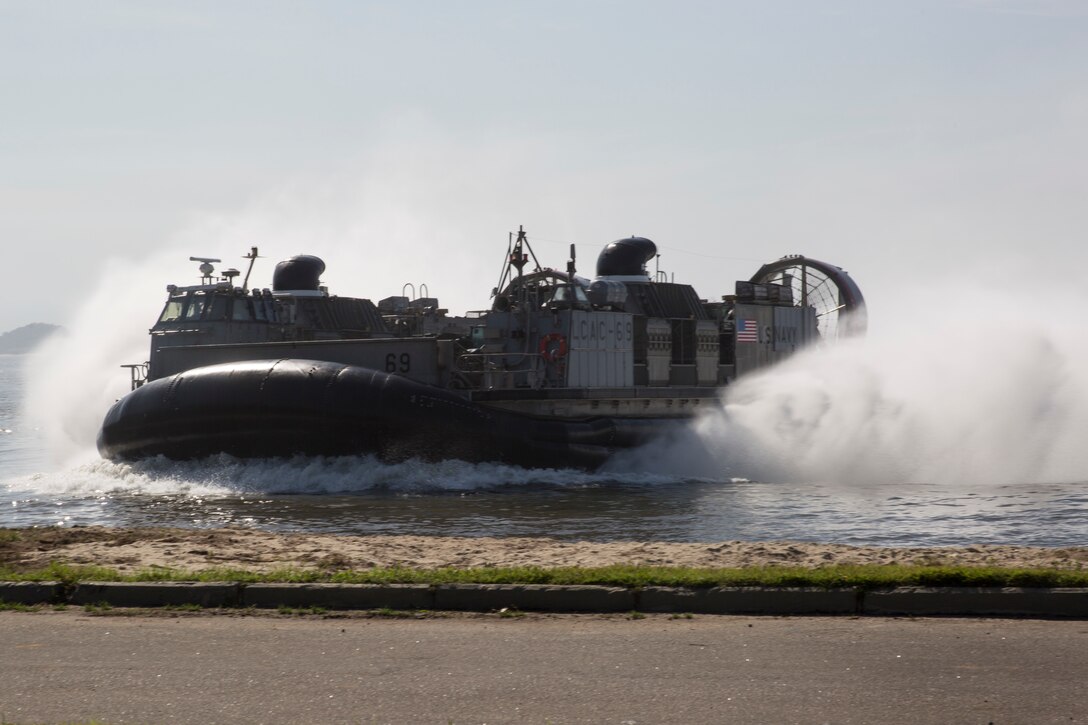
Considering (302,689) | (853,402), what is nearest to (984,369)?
(853,402)

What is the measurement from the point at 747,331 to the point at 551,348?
4.81 m

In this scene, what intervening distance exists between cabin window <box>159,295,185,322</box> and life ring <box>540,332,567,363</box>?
5996 mm

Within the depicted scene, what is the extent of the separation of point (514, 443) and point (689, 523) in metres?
4.51

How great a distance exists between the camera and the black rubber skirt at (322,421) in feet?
48.4

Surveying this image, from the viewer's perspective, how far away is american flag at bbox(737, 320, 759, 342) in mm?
20359

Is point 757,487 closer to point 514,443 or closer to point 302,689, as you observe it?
point 514,443

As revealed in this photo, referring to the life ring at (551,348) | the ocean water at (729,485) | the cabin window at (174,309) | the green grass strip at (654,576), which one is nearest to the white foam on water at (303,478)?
the ocean water at (729,485)

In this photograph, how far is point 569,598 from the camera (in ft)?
18.7

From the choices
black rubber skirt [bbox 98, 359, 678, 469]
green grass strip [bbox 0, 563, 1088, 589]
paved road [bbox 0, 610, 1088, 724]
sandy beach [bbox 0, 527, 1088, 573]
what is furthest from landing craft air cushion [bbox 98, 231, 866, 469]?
paved road [bbox 0, 610, 1088, 724]

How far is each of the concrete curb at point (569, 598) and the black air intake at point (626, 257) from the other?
50.8 ft

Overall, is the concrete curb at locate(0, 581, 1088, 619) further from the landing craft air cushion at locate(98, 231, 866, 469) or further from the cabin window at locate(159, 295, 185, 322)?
the cabin window at locate(159, 295, 185, 322)

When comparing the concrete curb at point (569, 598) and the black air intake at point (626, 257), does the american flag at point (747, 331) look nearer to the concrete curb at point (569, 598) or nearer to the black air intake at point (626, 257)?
the black air intake at point (626, 257)

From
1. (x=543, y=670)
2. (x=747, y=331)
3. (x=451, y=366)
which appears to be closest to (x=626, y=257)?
(x=747, y=331)

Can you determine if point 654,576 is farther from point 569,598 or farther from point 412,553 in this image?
point 412,553
